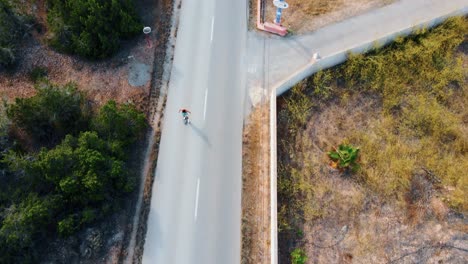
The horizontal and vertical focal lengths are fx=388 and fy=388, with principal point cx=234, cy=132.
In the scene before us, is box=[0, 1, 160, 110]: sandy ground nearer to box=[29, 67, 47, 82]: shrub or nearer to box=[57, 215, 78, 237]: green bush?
box=[29, 67, 47, 82]: shrub

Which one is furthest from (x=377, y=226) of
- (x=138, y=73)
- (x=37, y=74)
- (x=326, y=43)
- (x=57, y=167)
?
(x=37, y=74)

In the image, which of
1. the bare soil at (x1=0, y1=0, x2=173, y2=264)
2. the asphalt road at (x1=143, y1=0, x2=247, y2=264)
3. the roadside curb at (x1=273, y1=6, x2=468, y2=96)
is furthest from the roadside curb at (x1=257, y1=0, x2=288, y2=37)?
the bare soil at (x1=0, y1=0, x2=173, y2=264)

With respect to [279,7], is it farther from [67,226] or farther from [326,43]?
Answer: [67,226]

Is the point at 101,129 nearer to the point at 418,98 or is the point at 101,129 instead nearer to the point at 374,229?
the point at 374,229

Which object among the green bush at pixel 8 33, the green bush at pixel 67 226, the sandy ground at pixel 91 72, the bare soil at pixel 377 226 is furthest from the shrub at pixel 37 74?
the bare soil at pixel 377 226

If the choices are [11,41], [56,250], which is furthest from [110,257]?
[11,41]

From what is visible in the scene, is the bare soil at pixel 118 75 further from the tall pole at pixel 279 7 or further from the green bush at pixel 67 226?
the tall pole at pixel 279 7

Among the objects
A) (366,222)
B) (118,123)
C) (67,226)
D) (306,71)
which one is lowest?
(67,226)
